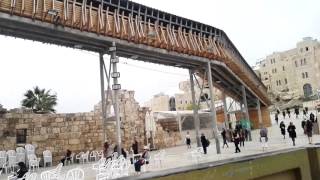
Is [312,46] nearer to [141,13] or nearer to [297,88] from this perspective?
[297,88]

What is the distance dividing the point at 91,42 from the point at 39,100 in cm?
2012

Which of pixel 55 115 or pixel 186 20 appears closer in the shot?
pixel 55 115

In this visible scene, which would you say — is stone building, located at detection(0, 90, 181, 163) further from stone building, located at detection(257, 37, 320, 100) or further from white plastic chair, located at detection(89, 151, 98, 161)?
stone building, located at detection(257, 37, 320, 100)

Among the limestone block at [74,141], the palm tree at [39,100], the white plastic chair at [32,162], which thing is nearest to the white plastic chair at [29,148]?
the white plastic chair at [32,162]

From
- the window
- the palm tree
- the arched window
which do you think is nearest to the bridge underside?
the window

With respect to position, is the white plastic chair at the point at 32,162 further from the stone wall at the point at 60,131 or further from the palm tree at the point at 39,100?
the palm tree at the point at 39,100

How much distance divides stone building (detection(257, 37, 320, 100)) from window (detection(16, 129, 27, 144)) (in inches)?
3508

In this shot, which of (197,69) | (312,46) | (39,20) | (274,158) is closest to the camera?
(274,158)

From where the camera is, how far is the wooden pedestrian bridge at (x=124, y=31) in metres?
17.6

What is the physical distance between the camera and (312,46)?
10631cm

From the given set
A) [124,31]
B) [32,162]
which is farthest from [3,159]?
[124,31]

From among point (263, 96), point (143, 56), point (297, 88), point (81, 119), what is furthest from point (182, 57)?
point (297, 88)

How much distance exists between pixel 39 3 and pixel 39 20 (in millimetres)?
937

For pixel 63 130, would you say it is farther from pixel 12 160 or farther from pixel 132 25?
pixel 132 25
